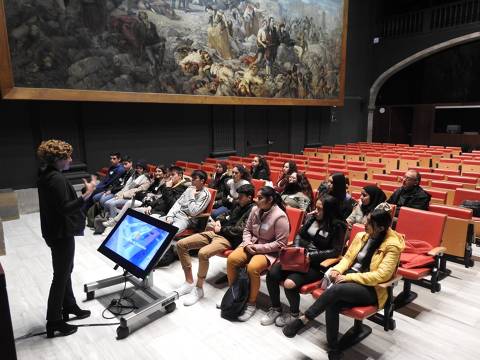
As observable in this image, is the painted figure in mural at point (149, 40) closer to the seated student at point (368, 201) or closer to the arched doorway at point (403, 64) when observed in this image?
the seated student at point (368, 201)

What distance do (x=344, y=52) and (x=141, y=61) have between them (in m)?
10.3

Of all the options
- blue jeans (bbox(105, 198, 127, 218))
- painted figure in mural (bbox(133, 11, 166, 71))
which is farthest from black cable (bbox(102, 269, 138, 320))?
painted figure in mural (bbox(133, 11, 166, 71))

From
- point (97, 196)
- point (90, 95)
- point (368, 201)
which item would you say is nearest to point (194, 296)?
point (368, 201)

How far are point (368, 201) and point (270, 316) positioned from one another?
5.69 feet

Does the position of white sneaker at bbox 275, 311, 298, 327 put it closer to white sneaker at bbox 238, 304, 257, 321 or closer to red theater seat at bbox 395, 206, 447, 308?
white sneaker at bbox 238, 304, 257, 321

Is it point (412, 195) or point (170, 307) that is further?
point (412, 195)

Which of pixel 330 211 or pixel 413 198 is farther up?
pixel 330 211

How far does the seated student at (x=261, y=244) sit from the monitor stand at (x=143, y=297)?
2.29ft

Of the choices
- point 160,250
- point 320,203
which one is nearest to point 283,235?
point 320,203

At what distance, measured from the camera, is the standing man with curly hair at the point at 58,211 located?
9.05 feet

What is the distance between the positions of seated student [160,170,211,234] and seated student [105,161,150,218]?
1815 millimetres

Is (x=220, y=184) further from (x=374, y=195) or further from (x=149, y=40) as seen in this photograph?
(x=149, y=40)

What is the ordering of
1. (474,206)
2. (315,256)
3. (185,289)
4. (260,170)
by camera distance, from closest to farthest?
(315,256) < (185,289) < (474,206) < (260,170)

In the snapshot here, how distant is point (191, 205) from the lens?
4516 millimetres
